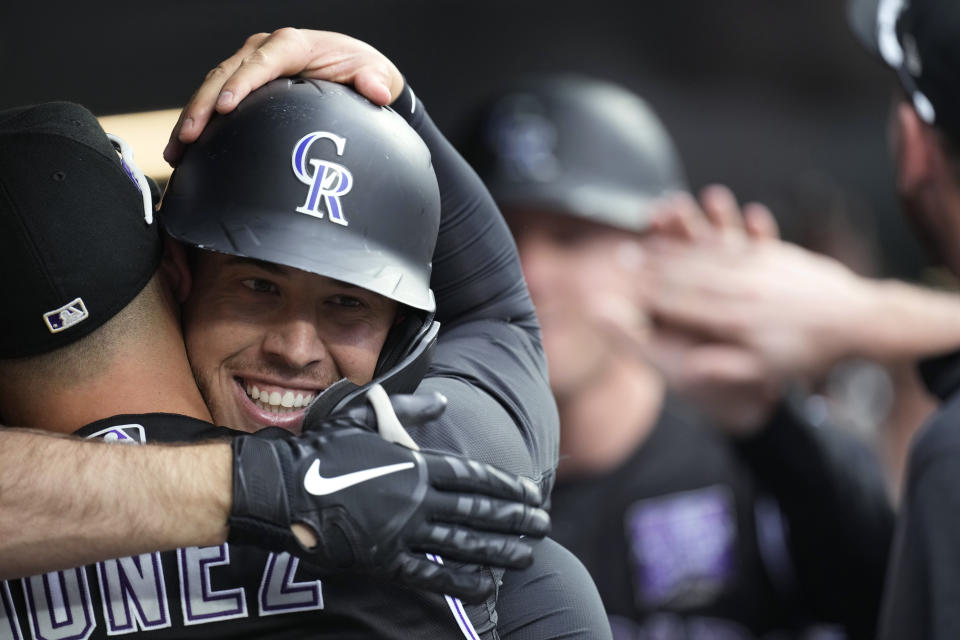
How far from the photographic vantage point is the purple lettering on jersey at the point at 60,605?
162 centimetres

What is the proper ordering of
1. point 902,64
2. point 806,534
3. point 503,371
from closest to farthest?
1. point 503,371
2. point 902,64
3. point 806,534

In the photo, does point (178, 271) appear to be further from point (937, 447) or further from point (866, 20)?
point (866, 20)

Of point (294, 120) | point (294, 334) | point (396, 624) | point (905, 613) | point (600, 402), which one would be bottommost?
point (600, 402)

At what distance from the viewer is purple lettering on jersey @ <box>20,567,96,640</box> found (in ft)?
5.32

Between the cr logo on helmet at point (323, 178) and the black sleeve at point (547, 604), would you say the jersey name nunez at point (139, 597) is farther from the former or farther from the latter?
the cr logo on helmet at point (323, 178)

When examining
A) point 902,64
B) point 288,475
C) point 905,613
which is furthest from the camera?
point 902,64

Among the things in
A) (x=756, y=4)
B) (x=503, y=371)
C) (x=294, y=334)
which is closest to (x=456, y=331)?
(x=503, y=371)

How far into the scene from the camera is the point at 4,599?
1656 millimetres

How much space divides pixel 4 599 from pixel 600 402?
111 inches

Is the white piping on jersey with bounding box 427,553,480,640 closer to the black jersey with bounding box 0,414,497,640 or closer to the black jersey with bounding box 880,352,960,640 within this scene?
the black jersey with bounding box 0,414,497,640

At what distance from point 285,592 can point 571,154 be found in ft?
10.8

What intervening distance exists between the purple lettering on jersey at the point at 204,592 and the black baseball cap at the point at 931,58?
6.72 ft

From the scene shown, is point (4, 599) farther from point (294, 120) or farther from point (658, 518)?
point (658, 518)

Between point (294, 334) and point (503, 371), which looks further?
point (503, 371)
